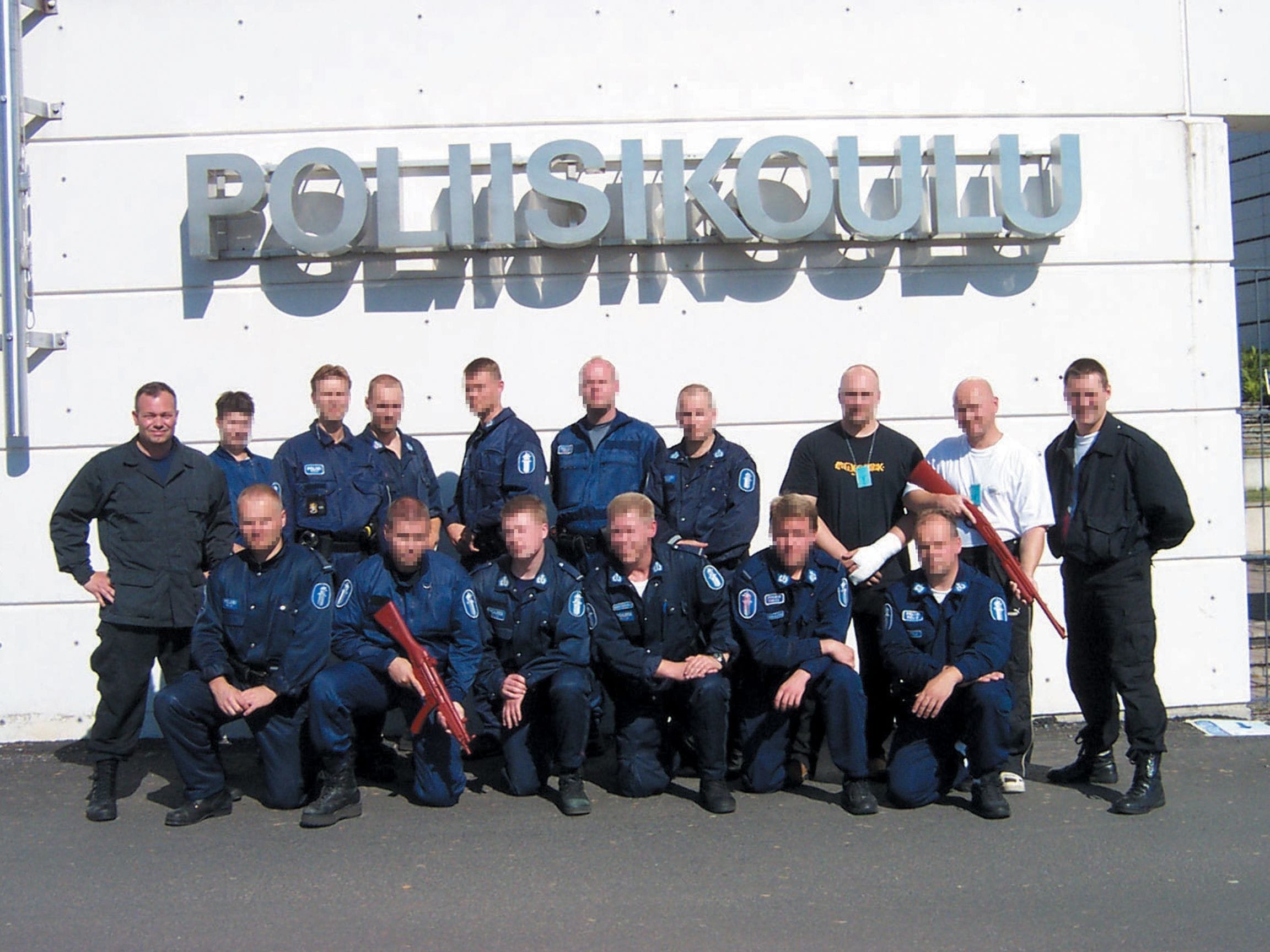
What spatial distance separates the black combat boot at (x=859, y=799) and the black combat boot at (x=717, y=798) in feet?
1.63

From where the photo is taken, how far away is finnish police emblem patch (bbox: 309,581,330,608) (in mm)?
5430

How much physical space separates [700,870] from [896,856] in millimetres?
782

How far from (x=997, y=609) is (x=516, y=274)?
338cm

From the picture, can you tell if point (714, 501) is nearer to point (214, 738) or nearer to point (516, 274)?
point (516, 274)

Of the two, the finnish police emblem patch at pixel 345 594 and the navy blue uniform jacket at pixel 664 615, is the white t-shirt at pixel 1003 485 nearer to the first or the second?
the navy blue uniform jacket at pixel 664 615

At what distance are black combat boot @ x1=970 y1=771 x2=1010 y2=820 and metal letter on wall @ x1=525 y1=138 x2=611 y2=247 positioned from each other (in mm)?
3574

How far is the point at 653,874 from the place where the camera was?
4.62 m

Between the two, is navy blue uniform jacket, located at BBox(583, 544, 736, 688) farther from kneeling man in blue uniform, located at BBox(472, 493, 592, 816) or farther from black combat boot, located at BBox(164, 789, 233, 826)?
black combat boot, located at BBox(164, 789, 233, 826)

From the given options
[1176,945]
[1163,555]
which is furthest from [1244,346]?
[1176,945]

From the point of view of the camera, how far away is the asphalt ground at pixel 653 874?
13.3 feet

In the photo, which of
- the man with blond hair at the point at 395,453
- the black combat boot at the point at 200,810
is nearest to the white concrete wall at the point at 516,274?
the man with blond hair at the point at 395,453

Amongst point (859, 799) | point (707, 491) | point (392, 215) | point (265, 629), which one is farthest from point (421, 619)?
point (392, 215)

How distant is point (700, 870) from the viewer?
4.64 m

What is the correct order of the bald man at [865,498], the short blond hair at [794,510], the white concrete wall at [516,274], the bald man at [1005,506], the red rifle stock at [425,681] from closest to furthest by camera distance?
the red rifle stock at [425,681]
the short blond hair at [794,510]
the bald man at [1005,506]
the bald man at [865,498]
the white concrete wall at [516,274]
